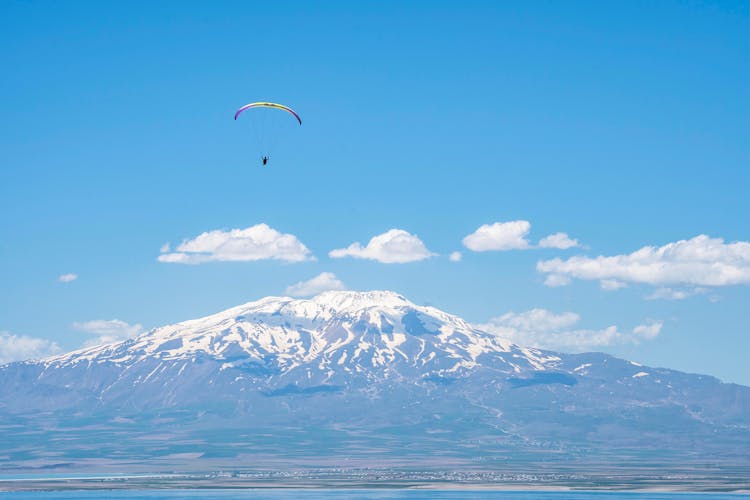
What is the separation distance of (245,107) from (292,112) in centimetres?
669

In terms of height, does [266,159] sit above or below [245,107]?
below

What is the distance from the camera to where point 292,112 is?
506ft

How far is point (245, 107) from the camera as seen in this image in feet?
510

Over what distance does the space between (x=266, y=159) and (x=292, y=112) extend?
10.3 meters

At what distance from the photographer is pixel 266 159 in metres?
147

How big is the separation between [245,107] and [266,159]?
11904 millimetres
